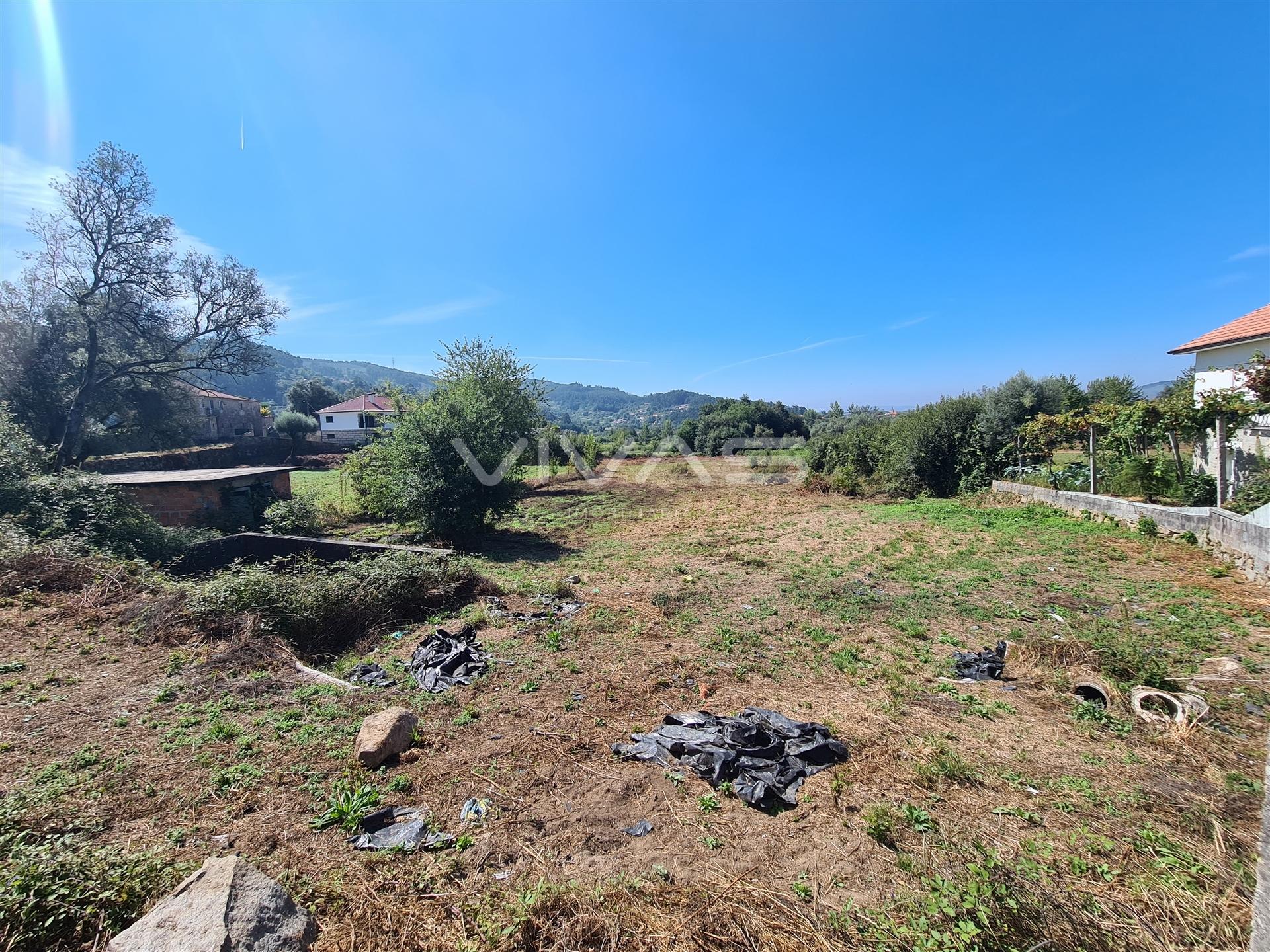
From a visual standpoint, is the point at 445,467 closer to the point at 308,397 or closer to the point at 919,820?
the point at 919,820

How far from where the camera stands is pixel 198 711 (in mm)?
3594

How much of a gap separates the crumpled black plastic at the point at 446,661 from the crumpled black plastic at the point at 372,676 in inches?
8.8

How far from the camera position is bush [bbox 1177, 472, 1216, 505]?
8.77 meters

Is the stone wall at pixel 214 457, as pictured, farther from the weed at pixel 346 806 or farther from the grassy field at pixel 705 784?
the weed at pixel 346 806

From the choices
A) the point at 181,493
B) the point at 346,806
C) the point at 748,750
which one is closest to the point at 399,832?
the point at 346,806

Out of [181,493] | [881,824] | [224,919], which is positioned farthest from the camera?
[181,493]

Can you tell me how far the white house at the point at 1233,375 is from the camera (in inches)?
329

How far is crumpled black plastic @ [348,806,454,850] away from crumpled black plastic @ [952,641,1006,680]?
441cm

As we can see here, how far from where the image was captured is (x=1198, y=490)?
8.91 metres

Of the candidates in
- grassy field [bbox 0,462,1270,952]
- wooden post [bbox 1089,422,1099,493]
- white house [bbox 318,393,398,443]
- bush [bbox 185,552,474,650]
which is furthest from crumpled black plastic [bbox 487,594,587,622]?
white house [bbox 318,393,398,443]

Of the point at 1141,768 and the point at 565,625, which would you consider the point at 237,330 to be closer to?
the point at 565,625

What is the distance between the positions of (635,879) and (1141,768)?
320 centimetres

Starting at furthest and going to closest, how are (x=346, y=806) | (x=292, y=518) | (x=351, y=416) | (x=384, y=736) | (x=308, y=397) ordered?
1. (x=308, y=397)
2. (x=351, y=416)
3. (x=292, y=518)
4. (x=384, y=736)
5. (x=346, y=806)

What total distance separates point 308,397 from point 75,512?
5192cm
